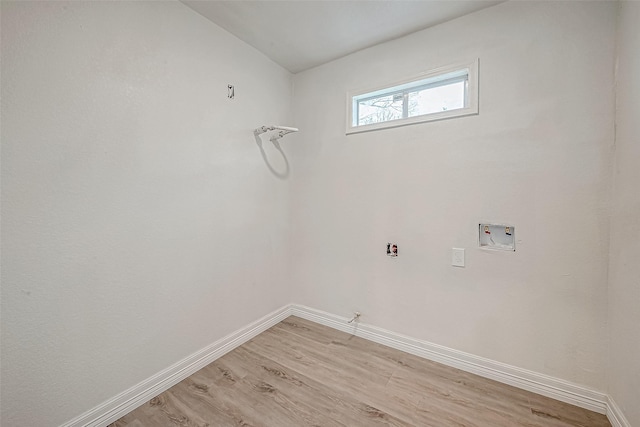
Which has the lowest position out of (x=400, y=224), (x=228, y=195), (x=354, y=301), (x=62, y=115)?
(x=354, y=301)

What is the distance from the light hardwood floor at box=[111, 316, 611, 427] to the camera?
4.43ft

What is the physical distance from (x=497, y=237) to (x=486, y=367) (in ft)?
2.89

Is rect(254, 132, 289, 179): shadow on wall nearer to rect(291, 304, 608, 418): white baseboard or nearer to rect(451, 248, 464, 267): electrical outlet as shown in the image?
rect(291, 304, 608, 418): white baseboard

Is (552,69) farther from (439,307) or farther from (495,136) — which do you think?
(439,307)

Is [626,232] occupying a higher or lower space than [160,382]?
Answer: higher

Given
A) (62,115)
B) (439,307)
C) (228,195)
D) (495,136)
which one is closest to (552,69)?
(495,136)

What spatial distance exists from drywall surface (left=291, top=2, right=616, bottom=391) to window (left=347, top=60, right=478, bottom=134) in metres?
0.06

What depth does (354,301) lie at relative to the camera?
2.23m

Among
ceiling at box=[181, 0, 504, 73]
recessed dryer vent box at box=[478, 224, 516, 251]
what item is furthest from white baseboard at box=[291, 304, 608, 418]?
ceiling at box=[181, 0, 504, 73]

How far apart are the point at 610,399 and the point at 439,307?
2.96ft

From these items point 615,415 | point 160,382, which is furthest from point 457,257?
point 160,382

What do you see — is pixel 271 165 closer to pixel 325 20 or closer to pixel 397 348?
pixel 325 20

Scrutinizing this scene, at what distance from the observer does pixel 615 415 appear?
50.6 inches

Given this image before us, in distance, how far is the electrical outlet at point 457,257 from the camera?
1751mm
